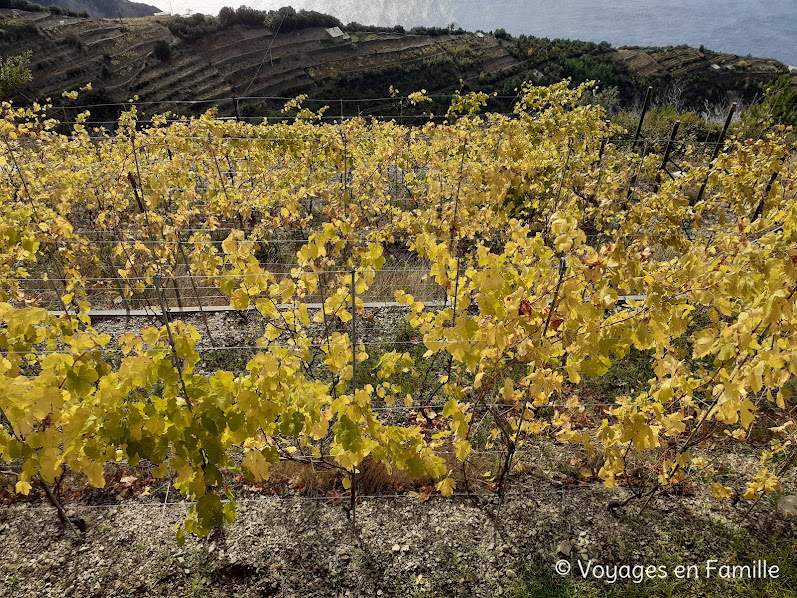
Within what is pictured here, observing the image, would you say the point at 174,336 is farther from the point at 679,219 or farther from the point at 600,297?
the point at 679,219

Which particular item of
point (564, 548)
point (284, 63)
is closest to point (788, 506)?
point (564, 548)

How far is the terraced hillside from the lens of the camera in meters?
21.2

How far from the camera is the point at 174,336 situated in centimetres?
179

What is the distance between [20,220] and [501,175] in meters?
3.69

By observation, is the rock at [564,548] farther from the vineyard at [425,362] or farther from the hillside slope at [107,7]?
the hillside slope at [107,7]

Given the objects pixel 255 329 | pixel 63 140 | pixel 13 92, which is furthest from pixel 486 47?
pixel 255 329

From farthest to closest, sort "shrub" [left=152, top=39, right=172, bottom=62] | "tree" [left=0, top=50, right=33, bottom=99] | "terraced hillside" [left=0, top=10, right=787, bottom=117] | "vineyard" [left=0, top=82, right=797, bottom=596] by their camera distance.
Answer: "shrub" [left=152, top=39, right=172, bottom=62], "terraced hillside" [left=0, top=10, right=787, bottom=117], "tree" [left=0, top=50, right=33, bottom=99], "vineyard" [left=0, top=82, right=797, bottom=596]

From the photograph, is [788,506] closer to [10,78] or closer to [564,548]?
[564,548]

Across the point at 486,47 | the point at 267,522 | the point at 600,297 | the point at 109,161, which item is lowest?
the point at 267,522

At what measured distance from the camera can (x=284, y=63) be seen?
25.8 m

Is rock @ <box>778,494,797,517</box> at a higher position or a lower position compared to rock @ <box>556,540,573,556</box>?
higher

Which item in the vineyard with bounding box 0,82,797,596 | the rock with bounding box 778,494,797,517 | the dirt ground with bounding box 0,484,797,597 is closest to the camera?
the vineyard with bounding box 0,82,797,596

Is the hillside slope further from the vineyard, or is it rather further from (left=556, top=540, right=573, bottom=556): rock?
(left=556, top=540, right=573, bottom=556): rock

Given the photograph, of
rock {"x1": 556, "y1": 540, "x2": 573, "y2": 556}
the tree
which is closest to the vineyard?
rock {"x1": 556, "y1": 540, "x2": 573, "y2": 556}
